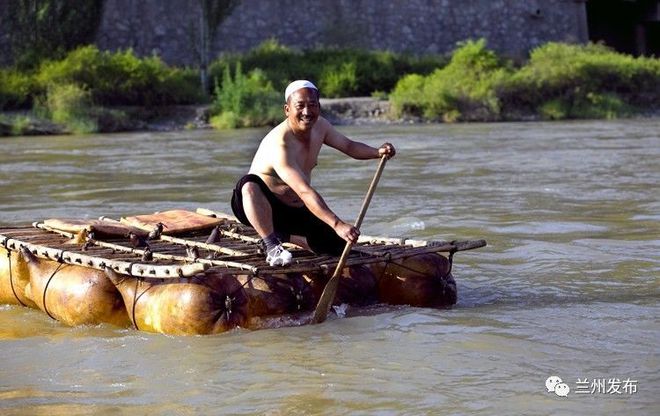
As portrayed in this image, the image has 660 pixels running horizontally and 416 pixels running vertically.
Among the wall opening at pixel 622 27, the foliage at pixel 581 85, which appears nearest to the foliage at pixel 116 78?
the foliage at pixel 581 85

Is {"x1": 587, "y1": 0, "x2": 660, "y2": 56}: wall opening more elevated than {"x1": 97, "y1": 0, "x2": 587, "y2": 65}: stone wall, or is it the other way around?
{"x1": 97, "y1": 0, "x2": 587, "y2": 65}: stone wall

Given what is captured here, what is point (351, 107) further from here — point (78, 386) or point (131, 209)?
point (78, 386)

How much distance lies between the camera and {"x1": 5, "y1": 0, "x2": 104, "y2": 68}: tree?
24.5 meters

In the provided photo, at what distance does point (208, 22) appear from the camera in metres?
25.7

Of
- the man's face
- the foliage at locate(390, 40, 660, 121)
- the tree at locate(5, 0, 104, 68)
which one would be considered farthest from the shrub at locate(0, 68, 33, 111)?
the man's face

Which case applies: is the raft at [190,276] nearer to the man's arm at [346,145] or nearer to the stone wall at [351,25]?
the man's arm at [346,145]

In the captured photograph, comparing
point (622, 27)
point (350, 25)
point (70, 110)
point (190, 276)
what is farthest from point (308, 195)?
point (622, 27)

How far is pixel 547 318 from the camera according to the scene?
6953 millimetres

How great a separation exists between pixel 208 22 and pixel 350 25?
4565 mm

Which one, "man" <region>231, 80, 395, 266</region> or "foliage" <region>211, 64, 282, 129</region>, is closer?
"man" <region>231, 80, 395, 266</region>

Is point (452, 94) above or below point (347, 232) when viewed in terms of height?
below

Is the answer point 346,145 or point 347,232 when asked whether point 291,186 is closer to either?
point 347,232

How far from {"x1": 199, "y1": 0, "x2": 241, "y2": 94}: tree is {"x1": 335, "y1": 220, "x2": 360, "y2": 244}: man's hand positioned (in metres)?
19.2

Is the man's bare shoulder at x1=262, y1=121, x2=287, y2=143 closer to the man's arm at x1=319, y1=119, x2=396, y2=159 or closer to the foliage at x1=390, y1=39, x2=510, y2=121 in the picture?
the man's arm at x1=319, y1=119, x2=396, y2=159
